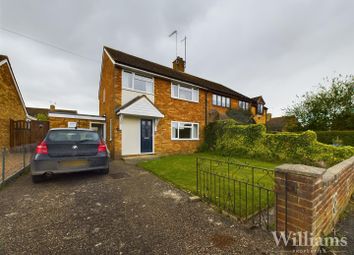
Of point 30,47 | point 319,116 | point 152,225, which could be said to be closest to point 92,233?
point 152,225

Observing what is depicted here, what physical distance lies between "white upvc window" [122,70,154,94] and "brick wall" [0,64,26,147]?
8.27 m

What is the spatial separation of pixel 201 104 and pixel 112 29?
852cm

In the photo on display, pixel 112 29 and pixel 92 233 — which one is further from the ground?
pixel 112 29

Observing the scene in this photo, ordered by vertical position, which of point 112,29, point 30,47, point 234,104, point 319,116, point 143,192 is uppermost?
point 112,29

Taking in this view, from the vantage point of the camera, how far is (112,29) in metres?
10.5

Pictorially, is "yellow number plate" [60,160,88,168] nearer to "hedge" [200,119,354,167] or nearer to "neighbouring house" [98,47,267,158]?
"neighbouring house" [98,47,267,158]

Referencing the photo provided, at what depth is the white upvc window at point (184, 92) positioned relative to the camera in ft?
40.5

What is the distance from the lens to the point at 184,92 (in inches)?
512

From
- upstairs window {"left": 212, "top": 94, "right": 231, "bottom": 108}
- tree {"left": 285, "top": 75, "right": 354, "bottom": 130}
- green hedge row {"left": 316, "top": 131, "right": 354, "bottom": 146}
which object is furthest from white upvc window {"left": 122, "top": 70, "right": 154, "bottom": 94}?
tree {"left": 285, "top": 75, "right": 354, "bottom": 130}

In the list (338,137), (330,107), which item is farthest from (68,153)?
(330,107)

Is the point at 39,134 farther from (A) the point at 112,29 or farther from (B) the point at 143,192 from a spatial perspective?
(B) the point at 143,192

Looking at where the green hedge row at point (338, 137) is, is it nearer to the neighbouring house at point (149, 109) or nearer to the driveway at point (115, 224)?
the neighbouring house at point (149, 109)

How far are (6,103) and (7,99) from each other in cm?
34

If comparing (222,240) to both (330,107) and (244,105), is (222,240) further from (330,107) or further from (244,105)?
(330,107)
